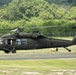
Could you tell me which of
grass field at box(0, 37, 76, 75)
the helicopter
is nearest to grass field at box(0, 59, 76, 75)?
grass field at box(0, 37, 76, 75)

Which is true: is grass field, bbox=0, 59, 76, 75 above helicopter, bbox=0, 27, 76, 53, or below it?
above

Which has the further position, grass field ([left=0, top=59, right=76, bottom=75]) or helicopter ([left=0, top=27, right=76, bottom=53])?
helicopter ([left=0, top=27, right=76, bottom=53])

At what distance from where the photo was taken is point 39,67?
21.5 meters

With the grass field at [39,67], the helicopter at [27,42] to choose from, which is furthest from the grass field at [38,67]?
the helicopter at [27,42]

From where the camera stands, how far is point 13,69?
797 inches

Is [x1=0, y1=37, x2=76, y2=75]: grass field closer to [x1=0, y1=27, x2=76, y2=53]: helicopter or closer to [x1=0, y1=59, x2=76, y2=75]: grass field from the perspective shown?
[x1=0, y1=59, x2=76, y2=75]: grass field

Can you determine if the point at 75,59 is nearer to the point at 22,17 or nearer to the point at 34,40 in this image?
the point at 34,40

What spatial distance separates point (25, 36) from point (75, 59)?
10756 mm

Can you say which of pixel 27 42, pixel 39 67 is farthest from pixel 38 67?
pixel 27 42

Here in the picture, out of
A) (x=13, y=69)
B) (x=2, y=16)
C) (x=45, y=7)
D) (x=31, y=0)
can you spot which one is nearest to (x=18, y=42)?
(x=13, y=69)

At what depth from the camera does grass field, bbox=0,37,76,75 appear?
19.1 m

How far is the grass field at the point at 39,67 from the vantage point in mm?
19078

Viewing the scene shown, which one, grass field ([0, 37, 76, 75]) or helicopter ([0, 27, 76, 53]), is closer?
grass field ([0, 37, 76, 75])

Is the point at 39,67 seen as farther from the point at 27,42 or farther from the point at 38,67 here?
the point at 27,42
